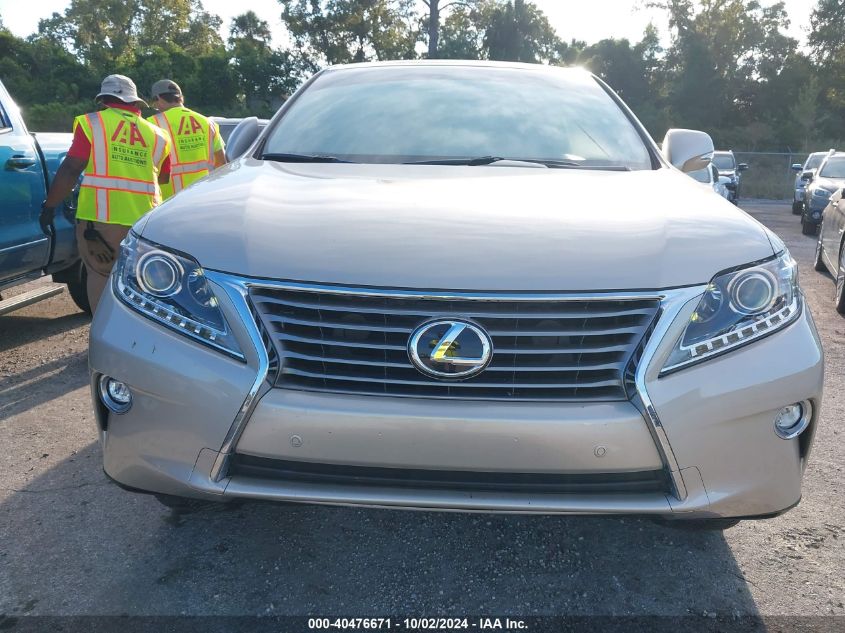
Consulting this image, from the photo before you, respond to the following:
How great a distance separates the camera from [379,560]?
94.9 inches

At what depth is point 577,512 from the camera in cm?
179

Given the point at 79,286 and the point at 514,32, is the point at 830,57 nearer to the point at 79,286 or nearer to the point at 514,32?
the point at 514,32

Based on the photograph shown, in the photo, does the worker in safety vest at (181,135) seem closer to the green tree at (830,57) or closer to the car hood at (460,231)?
the car hood at (460,231)

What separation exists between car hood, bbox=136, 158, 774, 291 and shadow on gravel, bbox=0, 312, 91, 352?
345 centimetres

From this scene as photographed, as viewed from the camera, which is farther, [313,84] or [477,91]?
[313,84]

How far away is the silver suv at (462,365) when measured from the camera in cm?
176

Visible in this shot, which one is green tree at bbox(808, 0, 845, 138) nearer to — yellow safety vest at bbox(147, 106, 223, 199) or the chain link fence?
the chain link fence

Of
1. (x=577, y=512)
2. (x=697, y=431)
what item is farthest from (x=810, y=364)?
(x=577, y=512)

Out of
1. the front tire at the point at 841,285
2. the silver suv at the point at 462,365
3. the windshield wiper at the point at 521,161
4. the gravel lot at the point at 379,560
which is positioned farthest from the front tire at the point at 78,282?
the front tire at the point at 841,285

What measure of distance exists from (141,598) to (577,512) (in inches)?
53.1

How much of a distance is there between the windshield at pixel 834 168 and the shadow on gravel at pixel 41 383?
13.8 m

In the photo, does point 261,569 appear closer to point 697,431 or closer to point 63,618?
point 63,618

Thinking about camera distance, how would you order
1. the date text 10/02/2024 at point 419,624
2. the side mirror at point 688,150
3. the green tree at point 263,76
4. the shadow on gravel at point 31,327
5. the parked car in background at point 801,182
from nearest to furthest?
1. the date text 10/02/2024 at point 419,624
2. the side mirror at point 688,150
3. the shadow on gravel at point 31,327
4. the parked car in background at point 801,182
5. the green tree at point 263,76

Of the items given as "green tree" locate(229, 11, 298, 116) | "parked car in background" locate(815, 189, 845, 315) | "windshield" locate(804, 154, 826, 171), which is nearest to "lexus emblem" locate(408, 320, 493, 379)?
"parked car in background" locate(815, 189, 845, 315)
